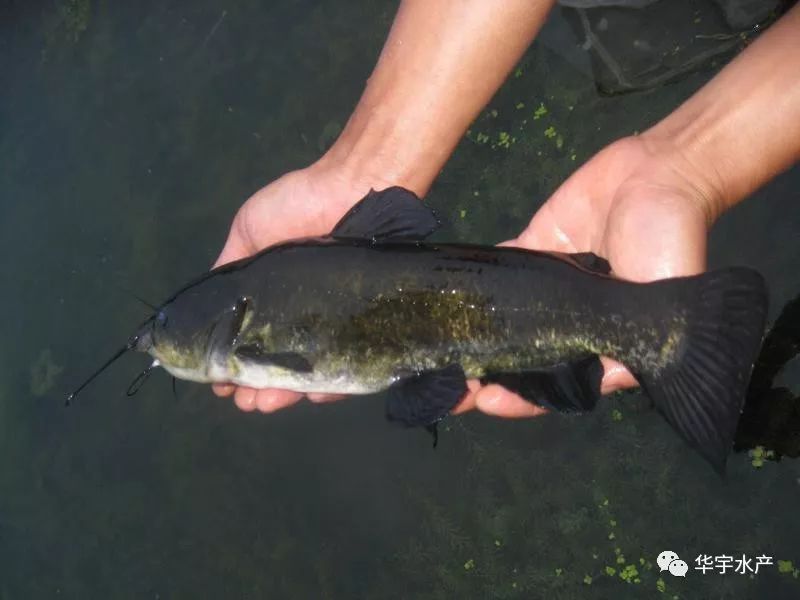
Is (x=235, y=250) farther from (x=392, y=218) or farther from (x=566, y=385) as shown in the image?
(x=566, y=385)

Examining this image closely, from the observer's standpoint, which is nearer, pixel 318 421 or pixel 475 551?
pixel 475 551

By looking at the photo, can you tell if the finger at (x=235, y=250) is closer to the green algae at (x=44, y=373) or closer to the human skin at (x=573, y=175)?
the human skin at (x=573, y=175)

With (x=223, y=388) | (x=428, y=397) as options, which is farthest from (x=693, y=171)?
(x=223, y=388)

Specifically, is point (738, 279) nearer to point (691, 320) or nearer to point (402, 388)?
point (691, 320)

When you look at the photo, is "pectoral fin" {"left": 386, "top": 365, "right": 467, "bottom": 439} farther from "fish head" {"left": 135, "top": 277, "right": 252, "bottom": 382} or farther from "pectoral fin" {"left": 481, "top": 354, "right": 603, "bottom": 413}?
"fish head" {"left": 135, "top": 277, "right": 252, "bottom": 382}

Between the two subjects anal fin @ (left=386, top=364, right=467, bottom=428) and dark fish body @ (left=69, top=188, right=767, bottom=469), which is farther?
anal fin @ (left=386, top=364, right=467, bottom=428)

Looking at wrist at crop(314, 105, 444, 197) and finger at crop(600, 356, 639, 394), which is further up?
wrist at crop(314, 105, 444, 197)

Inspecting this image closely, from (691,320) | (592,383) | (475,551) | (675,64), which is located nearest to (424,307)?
(592,383)

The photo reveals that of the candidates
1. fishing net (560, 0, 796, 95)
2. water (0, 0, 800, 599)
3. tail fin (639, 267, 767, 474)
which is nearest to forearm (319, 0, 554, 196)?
fishing net (560, 0, 796, 95)
